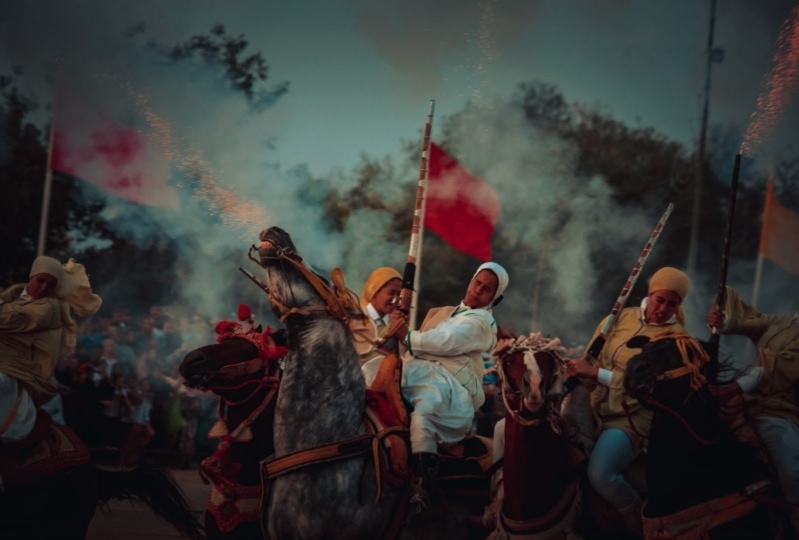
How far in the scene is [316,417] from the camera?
22.7 ft

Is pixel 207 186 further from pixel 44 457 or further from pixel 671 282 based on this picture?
pixel 671 282

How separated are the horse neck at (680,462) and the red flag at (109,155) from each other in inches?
441

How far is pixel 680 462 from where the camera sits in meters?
6.72

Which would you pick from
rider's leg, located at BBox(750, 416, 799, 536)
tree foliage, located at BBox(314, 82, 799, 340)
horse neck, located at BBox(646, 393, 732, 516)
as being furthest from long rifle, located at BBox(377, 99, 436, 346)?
tree foliage, located at BBox(314, 82, 799, 340)

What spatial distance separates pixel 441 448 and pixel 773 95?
5699mm

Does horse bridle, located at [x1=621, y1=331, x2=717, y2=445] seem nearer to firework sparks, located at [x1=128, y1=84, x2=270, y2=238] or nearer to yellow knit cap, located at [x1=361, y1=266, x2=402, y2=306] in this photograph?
yellow knit cap, located at [x1=361, y1=266, x2=402, y2=306]

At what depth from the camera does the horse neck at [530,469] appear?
6.60m

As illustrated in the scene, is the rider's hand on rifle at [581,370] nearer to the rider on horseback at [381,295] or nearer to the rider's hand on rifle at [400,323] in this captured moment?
the rider's hand on rifle at [400,323]

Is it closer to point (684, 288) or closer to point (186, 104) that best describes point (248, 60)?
point (186, 104)

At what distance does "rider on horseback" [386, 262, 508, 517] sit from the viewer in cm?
716

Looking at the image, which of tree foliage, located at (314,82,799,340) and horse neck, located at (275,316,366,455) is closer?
horse neck, located at (275,316,366,455)

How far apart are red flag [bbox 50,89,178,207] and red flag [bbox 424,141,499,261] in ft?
14.7

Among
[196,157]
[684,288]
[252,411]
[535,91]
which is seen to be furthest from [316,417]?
[535,91]

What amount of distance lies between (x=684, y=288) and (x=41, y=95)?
13947mm
